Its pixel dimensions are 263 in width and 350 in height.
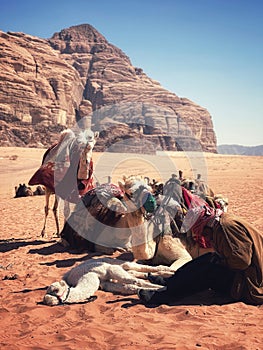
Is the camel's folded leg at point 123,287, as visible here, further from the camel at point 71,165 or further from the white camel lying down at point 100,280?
the camel at point 71,165

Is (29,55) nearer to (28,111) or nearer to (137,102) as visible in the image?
(28,111)

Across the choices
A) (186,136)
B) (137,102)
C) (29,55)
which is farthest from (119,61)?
(29,55)

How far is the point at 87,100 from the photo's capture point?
117m

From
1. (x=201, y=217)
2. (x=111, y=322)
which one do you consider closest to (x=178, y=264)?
(x=201, y=217)

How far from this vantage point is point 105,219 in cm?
716

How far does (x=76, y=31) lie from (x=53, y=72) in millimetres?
97947

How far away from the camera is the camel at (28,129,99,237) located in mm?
8094

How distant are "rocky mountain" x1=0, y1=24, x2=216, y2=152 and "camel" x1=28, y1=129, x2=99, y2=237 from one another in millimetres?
57365

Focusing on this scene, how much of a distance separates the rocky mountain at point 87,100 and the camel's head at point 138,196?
200ft

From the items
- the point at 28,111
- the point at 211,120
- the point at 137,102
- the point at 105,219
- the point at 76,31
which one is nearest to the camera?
the point at 105,219

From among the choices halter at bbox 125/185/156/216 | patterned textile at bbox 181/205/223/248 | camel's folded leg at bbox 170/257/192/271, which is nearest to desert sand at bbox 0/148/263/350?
camel's folded leg at bbox 170/257/192/271

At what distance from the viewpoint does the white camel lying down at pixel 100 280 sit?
4727mm

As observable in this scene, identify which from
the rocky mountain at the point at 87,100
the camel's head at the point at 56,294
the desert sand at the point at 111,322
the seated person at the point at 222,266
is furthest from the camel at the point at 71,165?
the rocky mountain at the point at 87,100

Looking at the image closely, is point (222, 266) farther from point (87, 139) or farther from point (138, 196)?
point (87, 139)
